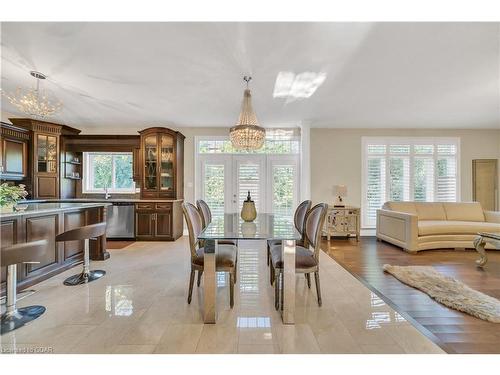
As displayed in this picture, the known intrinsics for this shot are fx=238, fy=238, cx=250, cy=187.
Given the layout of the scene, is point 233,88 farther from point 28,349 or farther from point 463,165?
point 463,165

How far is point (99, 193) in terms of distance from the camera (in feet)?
18.3

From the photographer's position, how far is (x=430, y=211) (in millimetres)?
4867

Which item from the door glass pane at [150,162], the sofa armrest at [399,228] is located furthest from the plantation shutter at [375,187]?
the door glass pane at [150,162]

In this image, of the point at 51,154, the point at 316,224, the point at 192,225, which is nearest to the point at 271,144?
the point at 316,224

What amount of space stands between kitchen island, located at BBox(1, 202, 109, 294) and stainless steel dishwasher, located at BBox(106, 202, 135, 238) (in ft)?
4.27

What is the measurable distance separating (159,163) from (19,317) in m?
3.59

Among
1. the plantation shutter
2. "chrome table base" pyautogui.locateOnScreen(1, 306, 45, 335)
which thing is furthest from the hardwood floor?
"chrome table base" pyautogui.locateOnScreen(1, 306, 45, 335)

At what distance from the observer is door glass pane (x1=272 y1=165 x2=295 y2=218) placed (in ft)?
18.7

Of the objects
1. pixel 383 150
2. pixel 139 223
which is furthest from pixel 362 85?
pixel 139 223

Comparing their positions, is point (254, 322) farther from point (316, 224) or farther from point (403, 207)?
point (403, 207)

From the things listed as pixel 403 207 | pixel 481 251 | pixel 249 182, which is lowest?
pixel 481 251

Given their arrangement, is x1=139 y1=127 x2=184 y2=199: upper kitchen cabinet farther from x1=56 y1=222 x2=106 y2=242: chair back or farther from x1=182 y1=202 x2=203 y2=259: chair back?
x1=182 y1=202 x2=203 y2=259: chair back

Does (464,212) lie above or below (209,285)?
above

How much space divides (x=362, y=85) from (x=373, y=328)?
308 cm
